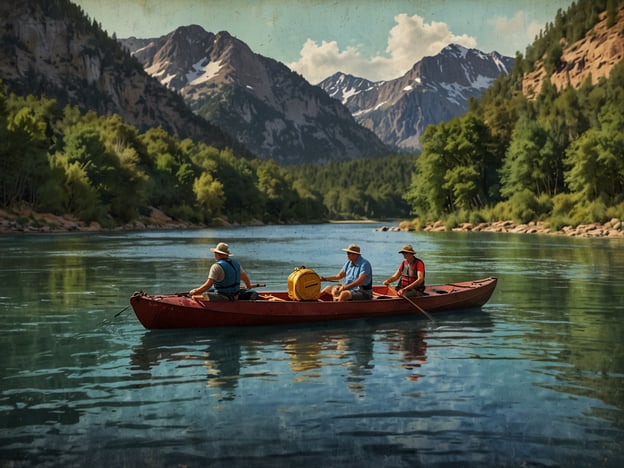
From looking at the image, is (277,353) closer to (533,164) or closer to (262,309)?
(262,309)

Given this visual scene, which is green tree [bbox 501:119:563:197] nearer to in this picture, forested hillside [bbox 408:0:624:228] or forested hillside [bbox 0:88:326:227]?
forested hillside [bbox 408:0:624:228]

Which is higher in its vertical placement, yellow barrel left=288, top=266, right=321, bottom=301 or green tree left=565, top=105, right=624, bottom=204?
green tree left=565, top=105, right=624, bottom=204

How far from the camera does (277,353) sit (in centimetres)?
1534

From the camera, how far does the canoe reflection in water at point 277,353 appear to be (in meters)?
13.0

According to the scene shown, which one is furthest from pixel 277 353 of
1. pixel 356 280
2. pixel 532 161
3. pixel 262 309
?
pixel 532 161

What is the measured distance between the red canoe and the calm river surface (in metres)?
0.32

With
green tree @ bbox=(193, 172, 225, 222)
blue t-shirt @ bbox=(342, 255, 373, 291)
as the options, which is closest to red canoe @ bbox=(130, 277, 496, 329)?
blue t-shirt @ bbox=(342, 255, 373, 291)

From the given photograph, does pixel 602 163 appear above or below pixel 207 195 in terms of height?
above

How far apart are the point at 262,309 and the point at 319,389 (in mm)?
6334

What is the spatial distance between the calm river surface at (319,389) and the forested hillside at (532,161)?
56670 millimetres

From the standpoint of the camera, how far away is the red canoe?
17.4 meters

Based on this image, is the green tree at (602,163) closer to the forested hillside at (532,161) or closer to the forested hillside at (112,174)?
the forested hillside at (532,161)

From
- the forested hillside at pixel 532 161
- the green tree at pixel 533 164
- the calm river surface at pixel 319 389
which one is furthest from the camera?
the green tree at pixel 533 164

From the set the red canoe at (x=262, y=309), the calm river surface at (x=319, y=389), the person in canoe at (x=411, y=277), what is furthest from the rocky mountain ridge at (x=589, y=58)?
the calm river surface at (x=319, y=389)
